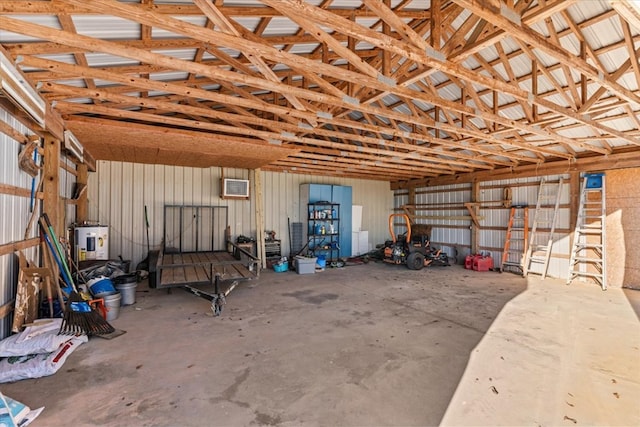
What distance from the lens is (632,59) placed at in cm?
351

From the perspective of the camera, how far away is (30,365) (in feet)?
9.33

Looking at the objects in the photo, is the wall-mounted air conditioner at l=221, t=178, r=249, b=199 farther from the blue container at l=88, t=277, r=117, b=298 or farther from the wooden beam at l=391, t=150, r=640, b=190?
the wooden beam at l=391, t=150, r=640, b=190

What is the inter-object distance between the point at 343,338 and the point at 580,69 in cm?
390

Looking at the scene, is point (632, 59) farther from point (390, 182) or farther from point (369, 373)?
point (390, 182)

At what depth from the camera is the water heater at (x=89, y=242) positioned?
5.78 m

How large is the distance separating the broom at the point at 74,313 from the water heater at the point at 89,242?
6.10 feet

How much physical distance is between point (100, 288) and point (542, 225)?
382 inches

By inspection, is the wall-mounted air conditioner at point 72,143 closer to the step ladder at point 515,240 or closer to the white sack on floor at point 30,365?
the white sack on floor at point 30,365

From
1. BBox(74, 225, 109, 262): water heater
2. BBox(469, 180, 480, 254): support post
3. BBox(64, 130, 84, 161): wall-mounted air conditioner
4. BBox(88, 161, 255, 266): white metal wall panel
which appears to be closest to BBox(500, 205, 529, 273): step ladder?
BBox(469, 180, 480, 254): support post

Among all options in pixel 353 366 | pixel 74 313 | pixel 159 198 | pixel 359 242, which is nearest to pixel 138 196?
pixel 159 198

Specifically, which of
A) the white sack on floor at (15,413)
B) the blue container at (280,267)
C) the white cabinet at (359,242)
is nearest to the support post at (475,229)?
the white cabinet at (359,242)

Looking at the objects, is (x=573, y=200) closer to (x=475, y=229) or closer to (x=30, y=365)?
(x=475, y=229)

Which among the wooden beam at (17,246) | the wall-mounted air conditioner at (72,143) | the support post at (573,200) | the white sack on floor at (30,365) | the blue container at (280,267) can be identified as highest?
the wall-mounted air conditioner at (72,143)

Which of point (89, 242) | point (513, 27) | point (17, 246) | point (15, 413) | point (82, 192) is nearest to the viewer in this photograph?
point (15, 413)
